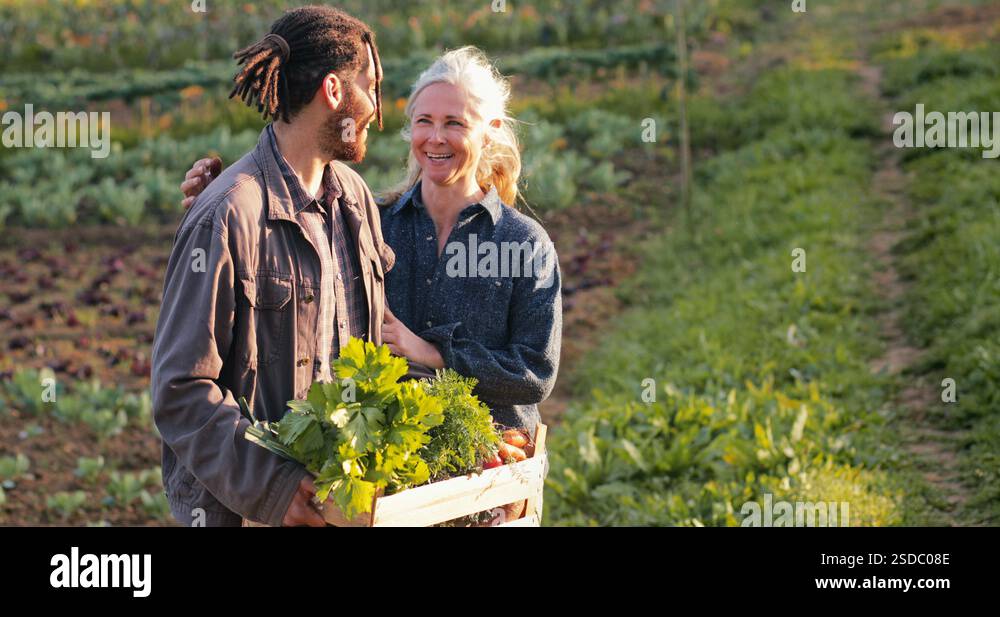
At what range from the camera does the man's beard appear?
2.64 m

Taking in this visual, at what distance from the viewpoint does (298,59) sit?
8.59 ft

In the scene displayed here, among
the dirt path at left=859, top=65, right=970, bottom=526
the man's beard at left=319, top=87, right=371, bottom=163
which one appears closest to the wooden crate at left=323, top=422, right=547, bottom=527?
the man's beard at left=319, top=87, right=371, bottom=163

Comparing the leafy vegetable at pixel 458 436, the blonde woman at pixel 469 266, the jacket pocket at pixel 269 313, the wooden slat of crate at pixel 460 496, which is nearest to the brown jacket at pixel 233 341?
the jacket pocket at pixel 269 313

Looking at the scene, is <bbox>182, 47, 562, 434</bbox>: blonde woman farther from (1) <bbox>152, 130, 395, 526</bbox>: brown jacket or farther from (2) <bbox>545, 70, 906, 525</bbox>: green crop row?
(2) <bbox>545, 70, 906, 525</bbox>: green crop row

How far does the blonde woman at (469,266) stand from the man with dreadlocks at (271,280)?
34cm

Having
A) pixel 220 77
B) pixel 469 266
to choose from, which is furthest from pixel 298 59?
pixel 220 77

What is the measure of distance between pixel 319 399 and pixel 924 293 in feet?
20.1

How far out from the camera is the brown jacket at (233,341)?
7.80 feet

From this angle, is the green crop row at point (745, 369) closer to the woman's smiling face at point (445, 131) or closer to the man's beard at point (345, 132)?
the woman's smiling face at point (445, 131)

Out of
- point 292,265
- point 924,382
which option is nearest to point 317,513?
point 292,265

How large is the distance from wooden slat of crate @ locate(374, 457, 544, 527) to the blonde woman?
31 centimetres

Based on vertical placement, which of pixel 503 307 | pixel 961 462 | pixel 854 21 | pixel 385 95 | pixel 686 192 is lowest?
pixel 961 462
